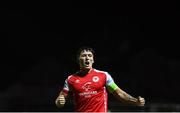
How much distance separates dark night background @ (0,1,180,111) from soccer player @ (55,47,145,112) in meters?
10.9

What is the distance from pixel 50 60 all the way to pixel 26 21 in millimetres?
2228

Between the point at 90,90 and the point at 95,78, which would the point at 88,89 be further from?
the point at 95,78

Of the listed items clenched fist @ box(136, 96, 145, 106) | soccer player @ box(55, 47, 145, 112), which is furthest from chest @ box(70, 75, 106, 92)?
clenched fist @ box(136, 96, 145, 106)

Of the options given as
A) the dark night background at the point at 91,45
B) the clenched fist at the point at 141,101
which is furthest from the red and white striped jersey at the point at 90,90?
the dark night background at the point at 91,45

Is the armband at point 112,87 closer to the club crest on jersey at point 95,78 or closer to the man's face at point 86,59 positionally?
the club crest on jersey at point 95,78

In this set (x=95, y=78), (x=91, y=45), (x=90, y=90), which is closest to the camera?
(x=90, y=90)

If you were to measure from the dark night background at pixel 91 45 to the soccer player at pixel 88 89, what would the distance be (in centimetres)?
1087

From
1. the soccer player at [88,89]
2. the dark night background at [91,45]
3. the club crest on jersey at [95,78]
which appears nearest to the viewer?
the soccer player at [88,89]

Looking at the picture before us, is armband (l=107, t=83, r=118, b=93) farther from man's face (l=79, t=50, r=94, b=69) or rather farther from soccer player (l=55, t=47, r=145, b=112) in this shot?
man's face (l=79, t=50, r=94, b=69)

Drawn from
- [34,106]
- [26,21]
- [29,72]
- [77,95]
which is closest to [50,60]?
[29,72]

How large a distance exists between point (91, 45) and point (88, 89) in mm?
13300

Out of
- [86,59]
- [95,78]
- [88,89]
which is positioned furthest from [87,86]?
[86,59]

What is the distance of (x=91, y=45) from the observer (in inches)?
770

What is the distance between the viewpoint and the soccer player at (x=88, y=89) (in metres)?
6.26
